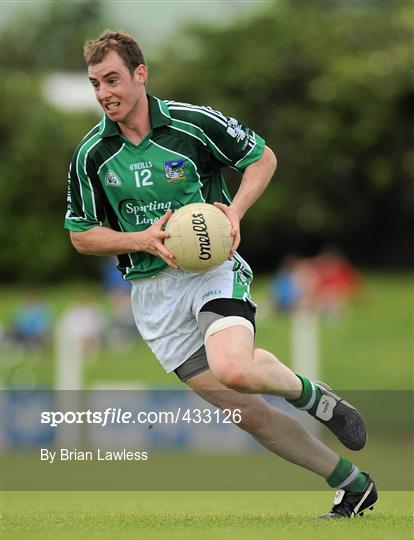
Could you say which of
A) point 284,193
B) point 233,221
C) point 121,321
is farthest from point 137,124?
point 284,193

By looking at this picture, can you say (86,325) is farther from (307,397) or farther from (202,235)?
(202,235)

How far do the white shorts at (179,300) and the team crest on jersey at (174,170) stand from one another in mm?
561

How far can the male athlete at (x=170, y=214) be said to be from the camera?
7715 mm

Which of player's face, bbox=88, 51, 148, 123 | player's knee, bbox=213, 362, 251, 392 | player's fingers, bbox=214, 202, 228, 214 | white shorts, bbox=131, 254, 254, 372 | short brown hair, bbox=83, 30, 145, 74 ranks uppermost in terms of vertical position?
short brown hair, bbox=83, 30, 145, 74

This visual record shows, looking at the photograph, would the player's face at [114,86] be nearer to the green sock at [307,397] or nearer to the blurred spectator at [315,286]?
the green sock at [307,397]

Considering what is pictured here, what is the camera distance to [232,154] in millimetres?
7945

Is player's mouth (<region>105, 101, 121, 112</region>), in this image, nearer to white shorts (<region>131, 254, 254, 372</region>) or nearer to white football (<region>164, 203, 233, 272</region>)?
white football (<region>164, 203, 233, 272</region>)

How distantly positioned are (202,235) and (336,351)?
20.6m

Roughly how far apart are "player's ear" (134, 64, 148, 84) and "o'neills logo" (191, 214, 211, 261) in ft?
3.23

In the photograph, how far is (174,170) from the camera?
25.7 feet

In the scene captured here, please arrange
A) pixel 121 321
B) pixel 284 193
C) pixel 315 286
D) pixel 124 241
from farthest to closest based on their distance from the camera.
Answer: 1. pixel 284 193
2. pixel 315 286
3. pixel 121 321
4. pixel 124 241
